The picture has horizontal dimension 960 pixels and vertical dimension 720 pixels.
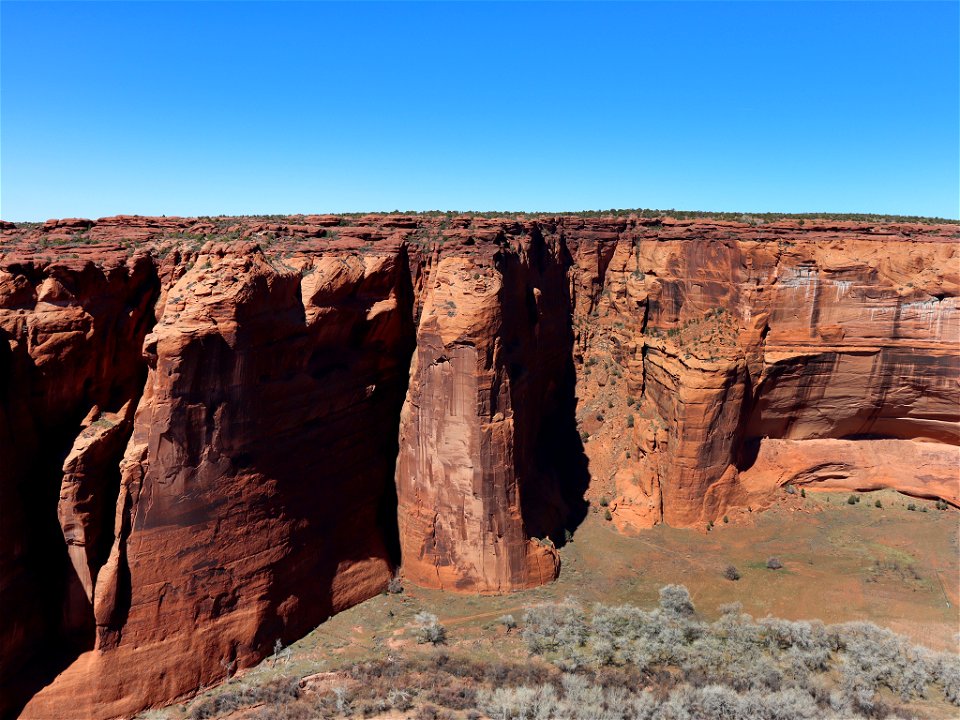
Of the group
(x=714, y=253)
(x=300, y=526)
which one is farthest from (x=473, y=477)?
(x=714, y=253)

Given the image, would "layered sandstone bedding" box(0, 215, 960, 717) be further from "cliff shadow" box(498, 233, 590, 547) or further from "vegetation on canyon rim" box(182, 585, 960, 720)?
"vegetation on canyon rim" box(182, 585, 960, 720)

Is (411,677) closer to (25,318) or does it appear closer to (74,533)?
(74,533)

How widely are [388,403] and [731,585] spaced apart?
13825mm

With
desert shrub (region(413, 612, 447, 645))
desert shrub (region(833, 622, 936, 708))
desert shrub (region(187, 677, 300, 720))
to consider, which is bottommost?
desert shrub (region(187, 677, 300, 720))

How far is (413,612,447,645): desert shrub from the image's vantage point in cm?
1694

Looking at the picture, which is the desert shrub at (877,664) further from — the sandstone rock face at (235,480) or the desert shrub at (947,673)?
the sandstone rock face at (235,480)

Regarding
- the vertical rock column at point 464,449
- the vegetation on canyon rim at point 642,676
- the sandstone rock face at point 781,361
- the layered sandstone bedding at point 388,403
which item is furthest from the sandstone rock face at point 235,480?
the sandstone rock face at point 781,361

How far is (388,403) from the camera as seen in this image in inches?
790

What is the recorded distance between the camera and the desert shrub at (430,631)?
16938mm

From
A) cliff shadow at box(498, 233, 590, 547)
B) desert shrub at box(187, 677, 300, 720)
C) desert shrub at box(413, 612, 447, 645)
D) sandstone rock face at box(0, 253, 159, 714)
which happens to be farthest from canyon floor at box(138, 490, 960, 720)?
sandstone rock face at box(0, 253, 159, 714)

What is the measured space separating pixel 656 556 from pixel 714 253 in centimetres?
1283

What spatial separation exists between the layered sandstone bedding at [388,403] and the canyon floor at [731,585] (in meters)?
0.74

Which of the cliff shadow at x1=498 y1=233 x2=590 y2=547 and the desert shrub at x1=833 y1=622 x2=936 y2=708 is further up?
the cliff shadow at x1=498 y1=233 x2=590 y2=547

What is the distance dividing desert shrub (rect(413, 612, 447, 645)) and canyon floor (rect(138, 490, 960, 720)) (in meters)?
0.24
